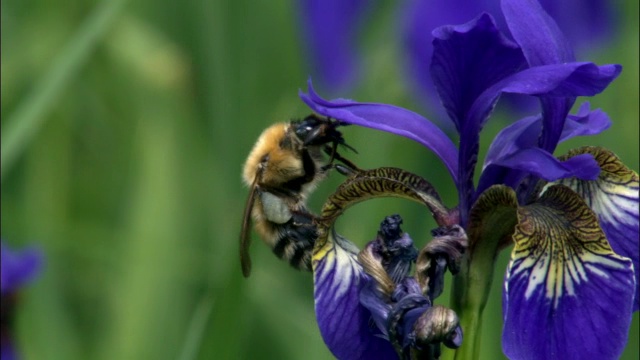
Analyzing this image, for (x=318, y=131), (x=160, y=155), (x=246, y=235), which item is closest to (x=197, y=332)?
(x=246, y=235)

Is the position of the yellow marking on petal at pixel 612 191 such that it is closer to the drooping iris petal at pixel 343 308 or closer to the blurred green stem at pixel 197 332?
the drooping iris petal at pixel 343 308

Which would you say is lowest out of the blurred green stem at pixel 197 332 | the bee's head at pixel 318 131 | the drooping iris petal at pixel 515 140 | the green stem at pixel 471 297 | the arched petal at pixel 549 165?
the blurred green stem at pixel 197 332

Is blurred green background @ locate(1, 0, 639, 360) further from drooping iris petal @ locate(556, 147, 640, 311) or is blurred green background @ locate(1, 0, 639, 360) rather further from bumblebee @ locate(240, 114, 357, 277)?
drooping iris petal @ locate(556, 147, 640, 311)

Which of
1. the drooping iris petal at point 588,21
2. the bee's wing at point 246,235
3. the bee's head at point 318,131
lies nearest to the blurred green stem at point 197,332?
the bee's wing at point 246,235

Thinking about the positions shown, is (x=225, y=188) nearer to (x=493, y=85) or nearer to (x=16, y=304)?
(x=16, y=304)

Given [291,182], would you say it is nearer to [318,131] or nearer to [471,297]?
[318,131]
